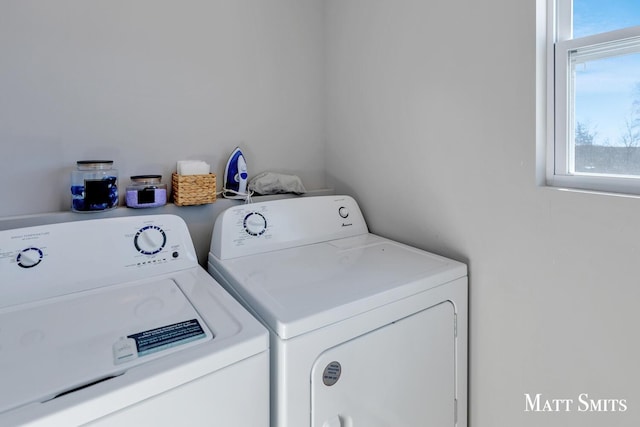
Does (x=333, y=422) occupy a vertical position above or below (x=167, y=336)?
below

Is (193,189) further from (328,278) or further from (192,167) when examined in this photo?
(328,278)

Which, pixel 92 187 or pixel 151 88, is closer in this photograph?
pixel 92 187

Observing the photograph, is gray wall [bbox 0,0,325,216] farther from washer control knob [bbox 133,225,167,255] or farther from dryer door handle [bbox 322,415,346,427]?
dryer door handle [bbox 322,415,346,427]

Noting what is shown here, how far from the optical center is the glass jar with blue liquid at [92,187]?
1278 mm

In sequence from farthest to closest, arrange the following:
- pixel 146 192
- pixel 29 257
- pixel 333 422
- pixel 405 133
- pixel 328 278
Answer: pixel 405 133 → pixel 146 192 → pixel 328 278 → pixel 29 257 → pixel 333 422

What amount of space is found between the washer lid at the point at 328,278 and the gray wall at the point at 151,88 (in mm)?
572

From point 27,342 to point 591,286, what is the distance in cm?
145

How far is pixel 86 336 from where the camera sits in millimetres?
852

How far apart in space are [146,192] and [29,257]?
0.43 metres

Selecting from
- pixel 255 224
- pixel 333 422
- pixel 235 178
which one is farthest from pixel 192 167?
pixel 333 422

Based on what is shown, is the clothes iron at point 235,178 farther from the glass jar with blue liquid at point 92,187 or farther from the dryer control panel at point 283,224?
the glass jar with blue liquid at point 92,187

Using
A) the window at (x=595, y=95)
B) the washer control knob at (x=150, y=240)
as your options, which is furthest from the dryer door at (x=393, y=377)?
the washer control knob at (x=150, y=240)

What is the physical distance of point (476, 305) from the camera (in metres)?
1.30

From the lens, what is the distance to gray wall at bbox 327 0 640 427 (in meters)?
0.99
